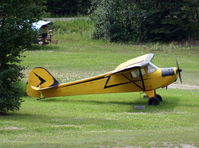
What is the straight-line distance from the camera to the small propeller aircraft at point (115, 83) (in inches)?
909

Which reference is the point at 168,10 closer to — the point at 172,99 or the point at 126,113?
the point at 172,99

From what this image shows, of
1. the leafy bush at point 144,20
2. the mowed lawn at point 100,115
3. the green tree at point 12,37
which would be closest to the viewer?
the mowed lawn at point 100,115

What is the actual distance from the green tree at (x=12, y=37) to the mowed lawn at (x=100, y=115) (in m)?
0.71

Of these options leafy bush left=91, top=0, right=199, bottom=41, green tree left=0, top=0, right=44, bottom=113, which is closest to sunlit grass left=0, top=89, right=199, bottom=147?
green tree left=0, top=0, right=44, bottom=113

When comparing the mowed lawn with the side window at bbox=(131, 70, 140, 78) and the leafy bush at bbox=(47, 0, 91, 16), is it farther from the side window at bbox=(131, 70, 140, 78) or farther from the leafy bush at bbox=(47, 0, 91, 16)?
the leafy bush at bbox=(47, 0, 91, 16)

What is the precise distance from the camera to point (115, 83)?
76.4 ft

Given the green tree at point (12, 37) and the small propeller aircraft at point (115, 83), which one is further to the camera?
the small propeller aircraft at point (115, 83)

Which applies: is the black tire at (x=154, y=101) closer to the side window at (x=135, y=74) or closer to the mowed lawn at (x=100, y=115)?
the mowed lawn at (x=100, y=115)

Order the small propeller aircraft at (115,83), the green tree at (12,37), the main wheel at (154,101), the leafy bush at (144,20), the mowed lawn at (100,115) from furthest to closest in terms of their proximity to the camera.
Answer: the leafy bush at (144,20) → the small propeller aircraft at (115,83) → the main wheel at (154,101) → the green tree at (12,37) → the mowed lawn at (100,115)

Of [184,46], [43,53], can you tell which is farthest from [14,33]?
[184,46]

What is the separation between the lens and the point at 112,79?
23266mm

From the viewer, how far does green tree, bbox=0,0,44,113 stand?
18.8 m

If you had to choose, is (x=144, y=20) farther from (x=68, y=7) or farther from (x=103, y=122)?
(x=103, y=122)

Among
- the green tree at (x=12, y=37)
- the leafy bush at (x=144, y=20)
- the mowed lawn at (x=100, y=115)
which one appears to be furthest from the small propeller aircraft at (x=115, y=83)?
the leafy bush at (x=144, y=20)
